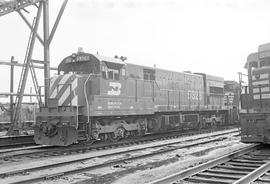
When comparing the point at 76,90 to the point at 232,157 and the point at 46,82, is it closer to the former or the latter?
the point at 46,82

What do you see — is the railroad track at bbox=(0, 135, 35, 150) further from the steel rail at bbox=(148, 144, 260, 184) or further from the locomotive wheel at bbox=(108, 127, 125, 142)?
the steel rail at bbox=(148, 144, 260, 184)

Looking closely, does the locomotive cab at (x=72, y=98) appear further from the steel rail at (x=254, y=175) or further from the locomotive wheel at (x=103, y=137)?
the steel rail at (x=254, y=175)

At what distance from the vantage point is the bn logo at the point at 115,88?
40.9 ft

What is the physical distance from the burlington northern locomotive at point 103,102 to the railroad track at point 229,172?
5420mm

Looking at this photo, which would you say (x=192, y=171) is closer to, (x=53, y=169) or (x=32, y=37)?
(x=53, y=169)

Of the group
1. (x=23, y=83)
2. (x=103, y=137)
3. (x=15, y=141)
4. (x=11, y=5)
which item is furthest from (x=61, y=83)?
(x=11, y=5)

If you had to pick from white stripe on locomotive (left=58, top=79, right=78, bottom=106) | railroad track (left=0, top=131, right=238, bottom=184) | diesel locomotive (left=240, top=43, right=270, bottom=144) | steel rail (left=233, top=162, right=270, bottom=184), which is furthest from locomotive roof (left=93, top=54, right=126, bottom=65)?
steel rail (left=233, top=162, right=270, bottom=184)

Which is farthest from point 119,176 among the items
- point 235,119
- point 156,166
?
point 235,119

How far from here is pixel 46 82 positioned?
12812mm

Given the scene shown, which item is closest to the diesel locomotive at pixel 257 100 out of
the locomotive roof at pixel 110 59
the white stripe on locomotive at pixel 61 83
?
the locomotive roof at pixel 110 59

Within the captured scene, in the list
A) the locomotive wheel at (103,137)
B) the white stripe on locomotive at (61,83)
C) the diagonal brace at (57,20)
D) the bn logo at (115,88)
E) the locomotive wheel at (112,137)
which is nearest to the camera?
the white stripe on locomotive at (61,83)

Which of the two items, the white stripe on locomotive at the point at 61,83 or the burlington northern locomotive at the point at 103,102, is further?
the white stripe on locomotive at the point at 61,83

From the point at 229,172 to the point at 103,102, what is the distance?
21.1 ft

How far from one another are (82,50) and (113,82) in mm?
1841
